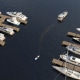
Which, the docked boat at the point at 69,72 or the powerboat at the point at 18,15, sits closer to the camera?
the docked boat at the point at 69,72

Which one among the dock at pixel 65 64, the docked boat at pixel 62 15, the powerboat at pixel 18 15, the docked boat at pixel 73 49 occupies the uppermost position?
the docked boat at pixel 62 15

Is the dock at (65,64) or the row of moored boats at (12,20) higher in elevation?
the row of moored boats at (12,20)

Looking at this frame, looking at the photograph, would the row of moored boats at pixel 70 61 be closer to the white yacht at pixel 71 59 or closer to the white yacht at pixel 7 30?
the white yacht at pixel 71 59

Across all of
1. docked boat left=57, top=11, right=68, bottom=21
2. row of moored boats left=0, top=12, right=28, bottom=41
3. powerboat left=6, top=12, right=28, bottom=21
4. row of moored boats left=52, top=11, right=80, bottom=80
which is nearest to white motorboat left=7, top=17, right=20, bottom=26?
row of moored boats left=0, top=12, right=28, bottom=41

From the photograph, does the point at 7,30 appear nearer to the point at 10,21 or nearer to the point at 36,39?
the point at 10,21

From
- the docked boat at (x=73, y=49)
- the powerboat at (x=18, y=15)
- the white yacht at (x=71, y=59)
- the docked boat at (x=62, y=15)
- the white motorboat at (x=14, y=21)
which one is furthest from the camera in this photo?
the docked boat at (x=62, y=15)

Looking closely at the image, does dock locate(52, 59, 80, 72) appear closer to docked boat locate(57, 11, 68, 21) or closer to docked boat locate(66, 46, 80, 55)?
docked boat locate(66, 46, 80, 55)

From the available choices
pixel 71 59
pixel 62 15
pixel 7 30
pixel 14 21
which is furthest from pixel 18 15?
pixel 71 59

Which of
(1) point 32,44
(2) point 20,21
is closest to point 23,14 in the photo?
(2) point 20,21

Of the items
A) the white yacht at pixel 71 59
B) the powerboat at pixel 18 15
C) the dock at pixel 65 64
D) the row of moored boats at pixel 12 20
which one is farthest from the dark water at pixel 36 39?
the white yacht at pixel 71 59
